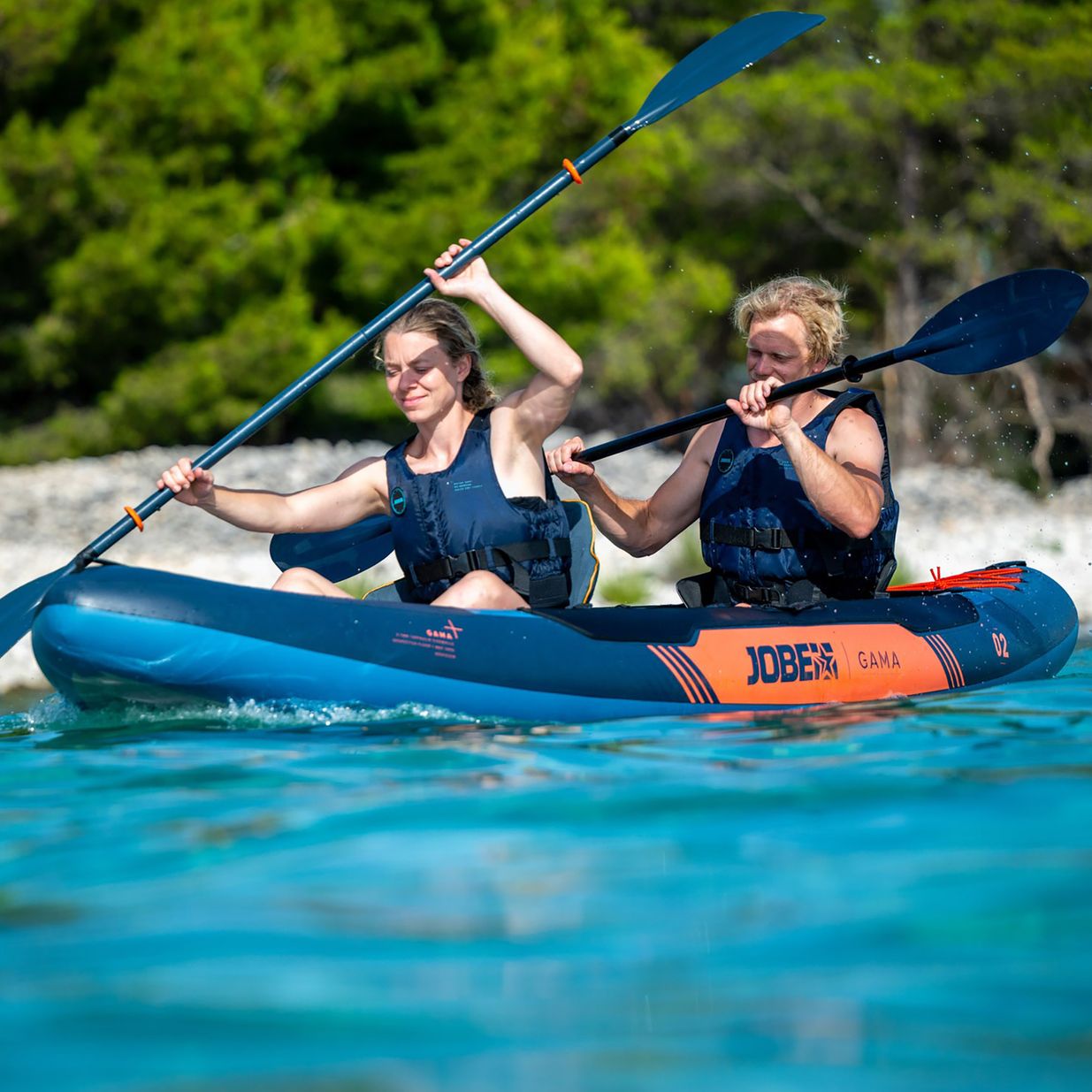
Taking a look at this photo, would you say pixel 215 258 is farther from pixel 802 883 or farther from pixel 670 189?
pixel 802 883

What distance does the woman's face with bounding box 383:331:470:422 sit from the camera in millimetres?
3811

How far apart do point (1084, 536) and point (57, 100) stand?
27.1 feet

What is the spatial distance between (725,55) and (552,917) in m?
3.35

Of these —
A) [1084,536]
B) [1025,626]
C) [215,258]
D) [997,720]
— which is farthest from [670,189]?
[997,720]

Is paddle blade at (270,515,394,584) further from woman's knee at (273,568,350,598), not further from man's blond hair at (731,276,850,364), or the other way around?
man's blond hair at (731,276,850,364)

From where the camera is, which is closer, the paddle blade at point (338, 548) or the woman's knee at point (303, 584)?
the woman's knee at point (303, 584)

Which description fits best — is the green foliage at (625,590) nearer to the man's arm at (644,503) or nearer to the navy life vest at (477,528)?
the man's arm at (644,503)

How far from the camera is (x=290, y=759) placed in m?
3.01

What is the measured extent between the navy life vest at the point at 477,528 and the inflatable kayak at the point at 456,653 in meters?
0.18

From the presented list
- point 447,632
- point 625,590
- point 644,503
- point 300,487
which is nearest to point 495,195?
point 300,487

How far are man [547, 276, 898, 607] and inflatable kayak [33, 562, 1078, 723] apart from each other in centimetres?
16

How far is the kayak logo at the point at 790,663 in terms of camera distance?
3.71 metres

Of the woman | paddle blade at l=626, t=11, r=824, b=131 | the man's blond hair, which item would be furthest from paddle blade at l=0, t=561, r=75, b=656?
paddle blade at l=626, t=11, r=824, b=131

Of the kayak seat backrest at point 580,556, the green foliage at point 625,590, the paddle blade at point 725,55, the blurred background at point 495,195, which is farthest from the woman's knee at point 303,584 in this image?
the blurred background at point 495,195
